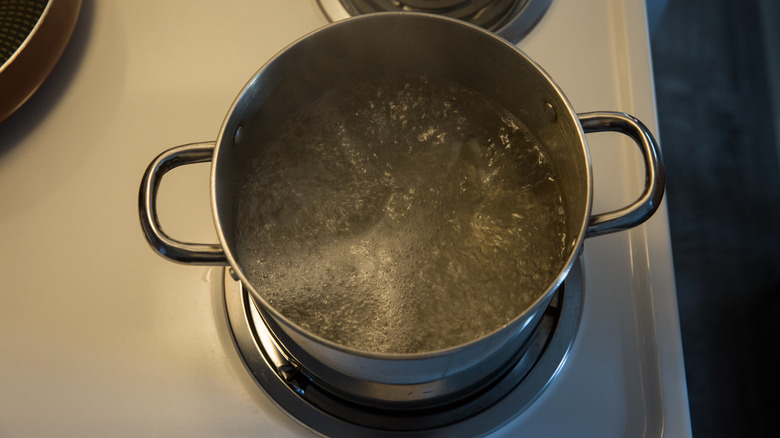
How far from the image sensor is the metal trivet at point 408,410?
53cm

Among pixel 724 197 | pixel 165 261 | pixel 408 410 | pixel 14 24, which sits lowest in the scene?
pixel 408 410

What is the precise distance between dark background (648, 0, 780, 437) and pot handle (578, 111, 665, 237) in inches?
28.1

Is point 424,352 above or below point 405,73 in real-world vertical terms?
below

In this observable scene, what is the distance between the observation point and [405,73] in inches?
23.6

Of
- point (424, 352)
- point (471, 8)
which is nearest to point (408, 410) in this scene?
point (424, 352)

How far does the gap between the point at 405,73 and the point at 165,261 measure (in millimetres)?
293

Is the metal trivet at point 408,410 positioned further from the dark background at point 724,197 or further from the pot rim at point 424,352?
the dark background at point 724,197

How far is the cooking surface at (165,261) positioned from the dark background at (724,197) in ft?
1.92

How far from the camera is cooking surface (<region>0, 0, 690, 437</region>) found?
54cm

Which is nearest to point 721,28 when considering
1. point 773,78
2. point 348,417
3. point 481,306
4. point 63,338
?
point 773,78

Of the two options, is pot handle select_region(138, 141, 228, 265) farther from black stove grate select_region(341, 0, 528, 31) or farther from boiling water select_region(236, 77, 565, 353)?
black stove grate select_region(341, 0, 528, 31)

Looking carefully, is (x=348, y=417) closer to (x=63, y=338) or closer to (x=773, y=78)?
(x=63, y=338)

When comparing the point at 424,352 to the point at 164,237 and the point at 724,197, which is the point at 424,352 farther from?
the point at 724,197

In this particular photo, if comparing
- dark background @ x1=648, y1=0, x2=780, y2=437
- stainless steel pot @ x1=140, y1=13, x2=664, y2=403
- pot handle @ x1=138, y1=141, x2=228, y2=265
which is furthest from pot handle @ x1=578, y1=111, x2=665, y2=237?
dark background @ x1=648, y1=0, x2=780, y2=437
